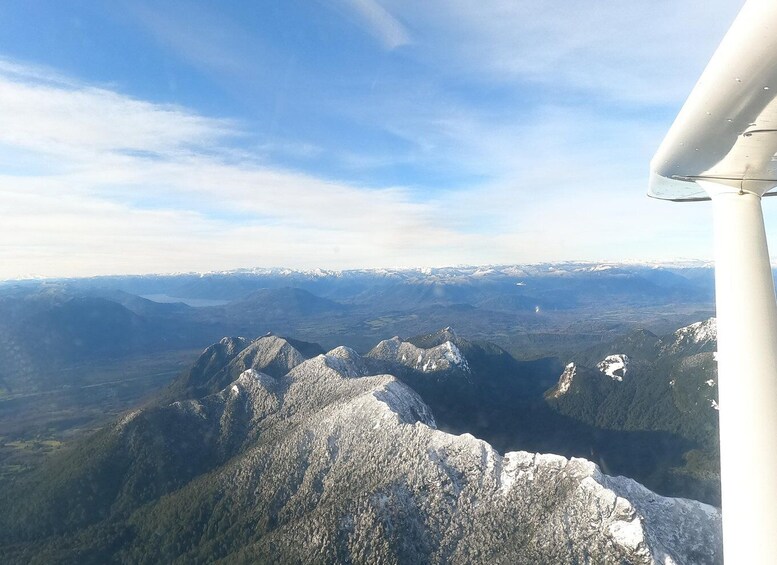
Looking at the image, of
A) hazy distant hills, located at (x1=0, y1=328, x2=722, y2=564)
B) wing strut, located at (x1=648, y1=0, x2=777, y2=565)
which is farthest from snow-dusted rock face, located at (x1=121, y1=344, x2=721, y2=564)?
wing strut, located at (x1=648, y1=0, x2=777, y2=565)

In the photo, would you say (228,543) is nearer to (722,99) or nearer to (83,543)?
(83,543)

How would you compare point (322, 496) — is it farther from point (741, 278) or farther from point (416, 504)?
point (741, 278)

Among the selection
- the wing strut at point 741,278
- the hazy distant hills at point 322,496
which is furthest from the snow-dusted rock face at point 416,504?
the wing strut at point 741,278

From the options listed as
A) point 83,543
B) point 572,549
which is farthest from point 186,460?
point 572,549

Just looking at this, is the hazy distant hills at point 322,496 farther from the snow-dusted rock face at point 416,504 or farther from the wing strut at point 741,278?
the wing strut at point 741,278

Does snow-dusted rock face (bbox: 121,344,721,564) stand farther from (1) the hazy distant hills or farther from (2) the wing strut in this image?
(2) the wing strut

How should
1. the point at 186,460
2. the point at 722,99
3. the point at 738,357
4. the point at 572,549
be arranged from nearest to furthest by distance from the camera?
the point at 722,99 < the point at 738,357 < the point at 572,549 < the point at 186,460
